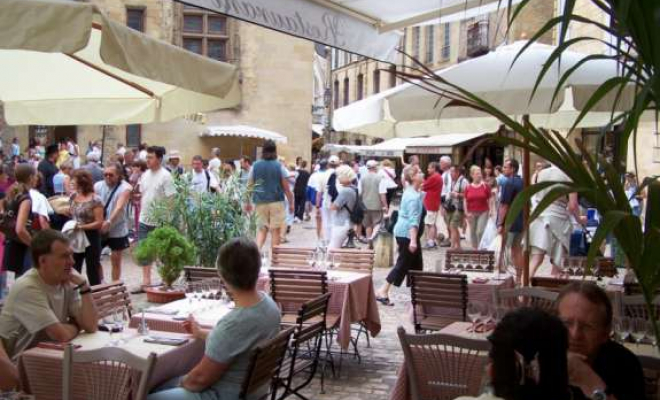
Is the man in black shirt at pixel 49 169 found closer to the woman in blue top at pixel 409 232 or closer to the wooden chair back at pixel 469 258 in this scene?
the woman in blue top at pixel 409 232

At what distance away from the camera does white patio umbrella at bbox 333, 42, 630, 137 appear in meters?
6.30

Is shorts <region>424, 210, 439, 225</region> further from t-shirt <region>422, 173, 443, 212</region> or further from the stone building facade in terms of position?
the stone building facade

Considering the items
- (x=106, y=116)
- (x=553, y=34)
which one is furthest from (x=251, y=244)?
(x=553, y=34)

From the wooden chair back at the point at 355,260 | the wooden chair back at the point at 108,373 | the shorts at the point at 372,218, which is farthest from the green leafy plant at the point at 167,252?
the shorts at the point at 372,218

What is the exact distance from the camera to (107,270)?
12.5 meters

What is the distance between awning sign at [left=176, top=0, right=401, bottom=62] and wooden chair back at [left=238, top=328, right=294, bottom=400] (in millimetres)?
1974

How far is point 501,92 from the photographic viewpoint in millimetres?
6488

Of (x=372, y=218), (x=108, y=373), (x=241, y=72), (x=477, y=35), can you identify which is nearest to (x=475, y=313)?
(x=108, y=373)

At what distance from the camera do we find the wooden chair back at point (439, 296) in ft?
21.7

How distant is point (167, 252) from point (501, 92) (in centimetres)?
366

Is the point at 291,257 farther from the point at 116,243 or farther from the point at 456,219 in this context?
the point at 456,219

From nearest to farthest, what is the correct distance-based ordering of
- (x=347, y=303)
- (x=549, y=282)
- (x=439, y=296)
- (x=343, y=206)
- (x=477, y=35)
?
(x=549, y=282) → (x=439, y=296) → (x=347, y=303) → (x=343, y=206) → (x=477, y=35)

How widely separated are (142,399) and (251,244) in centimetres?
111

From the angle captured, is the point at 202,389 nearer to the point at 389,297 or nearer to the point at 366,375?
the point at 366,375
